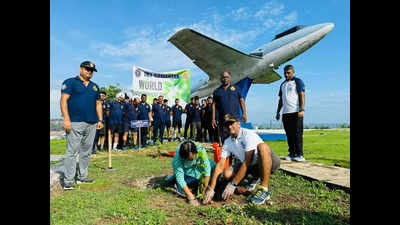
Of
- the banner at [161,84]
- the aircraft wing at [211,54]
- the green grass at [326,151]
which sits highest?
the aircraft wing at [211,54]

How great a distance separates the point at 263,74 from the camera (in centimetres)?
1089

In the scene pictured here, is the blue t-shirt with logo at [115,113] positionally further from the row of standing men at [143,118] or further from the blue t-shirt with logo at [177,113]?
the blue t-shirt with logo at [177,113]

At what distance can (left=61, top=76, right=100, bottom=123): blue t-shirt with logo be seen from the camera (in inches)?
118

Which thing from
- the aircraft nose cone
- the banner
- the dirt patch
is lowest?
the dirt patch

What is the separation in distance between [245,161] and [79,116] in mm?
2377

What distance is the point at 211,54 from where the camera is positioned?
30.7 feet

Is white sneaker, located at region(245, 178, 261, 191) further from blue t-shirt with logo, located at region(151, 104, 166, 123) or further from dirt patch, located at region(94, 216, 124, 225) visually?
blue t-shirt with logo, located at region(151, 104, 166, 123)

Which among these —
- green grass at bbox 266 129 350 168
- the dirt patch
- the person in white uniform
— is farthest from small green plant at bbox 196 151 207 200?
green grass at bbox 266 129 350 168

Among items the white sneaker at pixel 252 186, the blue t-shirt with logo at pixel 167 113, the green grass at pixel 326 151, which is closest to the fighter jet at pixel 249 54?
the blue t-shirt with logo at pixel 167 113

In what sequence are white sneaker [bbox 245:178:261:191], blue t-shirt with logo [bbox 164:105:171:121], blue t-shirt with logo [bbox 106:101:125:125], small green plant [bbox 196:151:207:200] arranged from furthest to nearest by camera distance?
blue t-shirt with logo [bbox 164:105:171:121] < blue t-shirt with logo [bbox 106:101:125:125] < white sneaker [bbox 245:178:261:191] < small green plant [bbox 196:151:207:200]

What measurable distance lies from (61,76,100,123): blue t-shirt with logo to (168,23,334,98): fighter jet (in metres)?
5.93

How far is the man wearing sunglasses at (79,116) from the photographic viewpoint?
2.92 metres

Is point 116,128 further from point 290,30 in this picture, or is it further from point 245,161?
point 290,30
